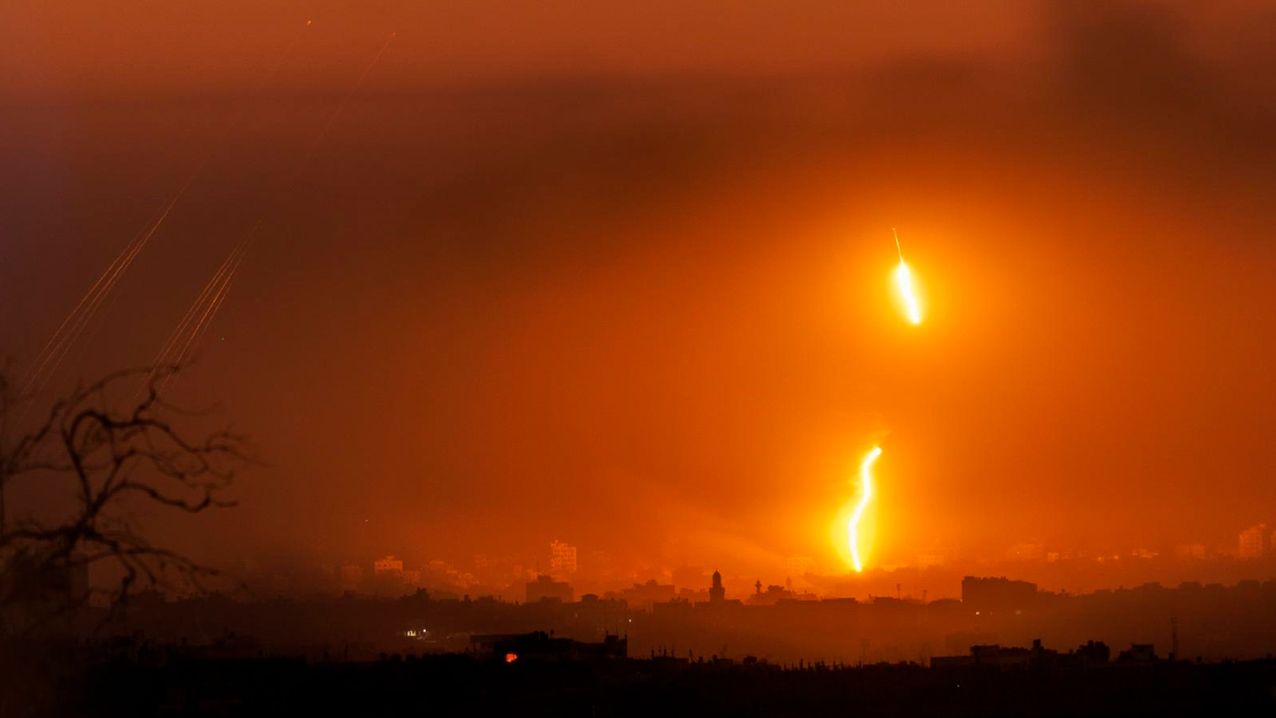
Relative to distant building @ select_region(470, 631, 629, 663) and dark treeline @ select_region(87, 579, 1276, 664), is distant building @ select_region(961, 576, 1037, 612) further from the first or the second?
distant building @ select_region(470, 631, 629, 663)

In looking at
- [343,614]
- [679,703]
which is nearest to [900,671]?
[679,703]

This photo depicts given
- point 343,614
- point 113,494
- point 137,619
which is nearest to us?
point 113,494

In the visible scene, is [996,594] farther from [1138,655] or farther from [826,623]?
[1138,655]

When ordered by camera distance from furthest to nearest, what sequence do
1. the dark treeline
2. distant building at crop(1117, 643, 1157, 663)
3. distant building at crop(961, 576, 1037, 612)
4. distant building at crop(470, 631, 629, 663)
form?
distant building at crop(961, 576, 1037, 612)
the dark treeline
distant building at crop(1117, 643, 1157, 663)
distant building at crop(470, 631, 629, 663)

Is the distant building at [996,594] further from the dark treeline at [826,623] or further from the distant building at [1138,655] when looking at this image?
the distant building at [1138,655]

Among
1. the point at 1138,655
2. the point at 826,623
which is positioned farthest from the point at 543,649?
the point at 826,623

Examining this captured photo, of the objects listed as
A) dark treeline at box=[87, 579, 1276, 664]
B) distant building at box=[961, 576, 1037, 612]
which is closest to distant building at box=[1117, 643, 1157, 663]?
dark treeline at box=[87, 579, 1276, 664]

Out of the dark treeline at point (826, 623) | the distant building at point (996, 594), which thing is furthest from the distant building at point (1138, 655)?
the distant building at point (996, 594)

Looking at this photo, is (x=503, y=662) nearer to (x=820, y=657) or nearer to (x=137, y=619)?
(x=137, y=619)
